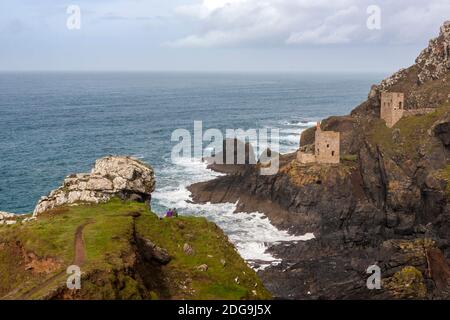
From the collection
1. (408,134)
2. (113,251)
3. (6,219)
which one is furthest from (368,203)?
(113,251)

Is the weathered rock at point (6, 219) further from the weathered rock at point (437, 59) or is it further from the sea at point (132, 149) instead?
the weathered rock at point (437, 59)

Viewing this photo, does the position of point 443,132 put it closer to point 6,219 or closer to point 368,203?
point 368,203

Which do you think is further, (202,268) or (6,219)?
(6,219)

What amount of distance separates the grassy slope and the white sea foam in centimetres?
2323

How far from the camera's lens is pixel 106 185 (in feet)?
141

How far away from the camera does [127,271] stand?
26.8 meters

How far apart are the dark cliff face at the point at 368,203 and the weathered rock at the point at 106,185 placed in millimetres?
18461

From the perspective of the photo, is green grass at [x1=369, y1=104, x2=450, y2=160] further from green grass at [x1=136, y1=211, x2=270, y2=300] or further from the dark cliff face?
green grass at [x1=136, y1=211, x2=270, y2=300]

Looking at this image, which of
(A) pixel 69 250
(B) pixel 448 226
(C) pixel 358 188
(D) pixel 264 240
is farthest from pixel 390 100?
(A) pixel 69 250

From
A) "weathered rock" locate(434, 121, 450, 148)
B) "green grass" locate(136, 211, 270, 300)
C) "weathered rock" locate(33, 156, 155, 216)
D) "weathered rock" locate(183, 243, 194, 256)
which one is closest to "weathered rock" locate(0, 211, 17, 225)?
"weathered rock" locate(33, 156, 155, 216)

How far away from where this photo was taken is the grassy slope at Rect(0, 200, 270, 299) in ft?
83.3

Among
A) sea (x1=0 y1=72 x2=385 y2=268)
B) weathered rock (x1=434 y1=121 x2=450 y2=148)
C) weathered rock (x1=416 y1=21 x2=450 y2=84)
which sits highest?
weathered rock (x1=416 y1=21 x2=450 y2=84)

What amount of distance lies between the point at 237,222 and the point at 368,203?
18.7 meters

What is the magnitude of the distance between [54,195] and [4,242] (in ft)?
37.2
